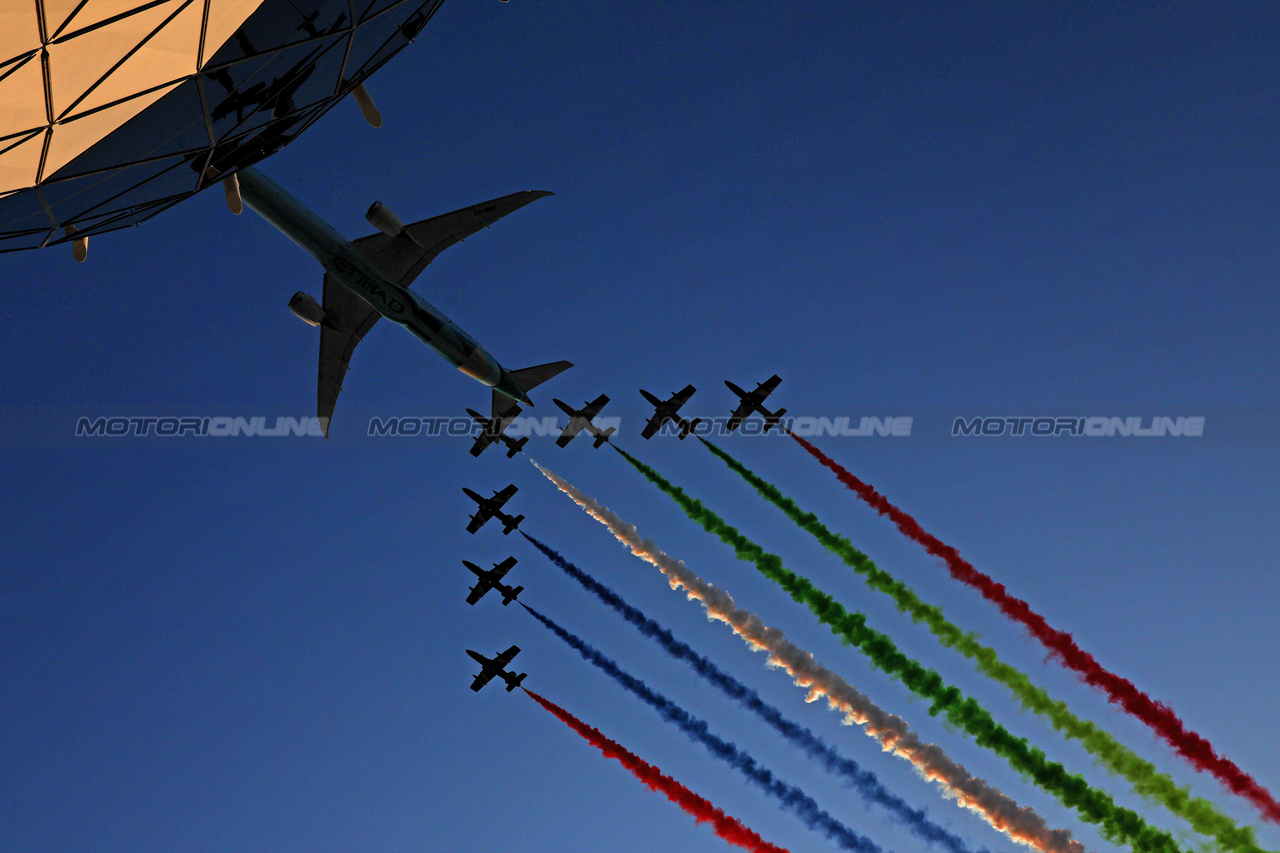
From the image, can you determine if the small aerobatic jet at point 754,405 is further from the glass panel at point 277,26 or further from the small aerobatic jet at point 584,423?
the glass panel at point 277,26

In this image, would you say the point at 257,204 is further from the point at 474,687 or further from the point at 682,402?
the point at 474,687

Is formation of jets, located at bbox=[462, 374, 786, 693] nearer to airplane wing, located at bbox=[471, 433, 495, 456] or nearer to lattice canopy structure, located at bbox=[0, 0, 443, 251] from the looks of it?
airplane wing, located at bbox=[471, 433, 495, 456]

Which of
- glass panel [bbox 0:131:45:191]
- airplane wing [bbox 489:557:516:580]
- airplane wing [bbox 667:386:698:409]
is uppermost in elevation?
airplane wing [bbox 667:386:698:409]

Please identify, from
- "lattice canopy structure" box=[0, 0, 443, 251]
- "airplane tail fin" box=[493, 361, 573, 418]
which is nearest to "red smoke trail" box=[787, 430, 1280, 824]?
"airplane tail fin" box=[493, 361, 573, 418]

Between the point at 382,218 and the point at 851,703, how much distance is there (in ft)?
171

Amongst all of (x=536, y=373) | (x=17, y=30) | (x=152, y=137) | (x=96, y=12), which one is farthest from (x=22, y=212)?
(x=536, y=373)

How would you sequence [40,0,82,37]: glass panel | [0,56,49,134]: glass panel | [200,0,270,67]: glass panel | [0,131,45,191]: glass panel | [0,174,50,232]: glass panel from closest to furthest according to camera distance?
[40,0,82,37]: glass panel
[0,56,49,134]: glass panel
[200,0,270,67]: glass panel
[0,131,45,191]: glass panel
[0,174,50,232]: glass panel

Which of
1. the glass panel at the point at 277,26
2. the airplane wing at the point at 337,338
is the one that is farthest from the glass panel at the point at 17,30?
the airplane wing at the point at 337,338

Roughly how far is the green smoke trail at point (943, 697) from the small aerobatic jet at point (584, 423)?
2973 mm

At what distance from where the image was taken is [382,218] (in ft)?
227

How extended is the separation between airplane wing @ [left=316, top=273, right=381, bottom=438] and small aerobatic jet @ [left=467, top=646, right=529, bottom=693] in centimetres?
2965

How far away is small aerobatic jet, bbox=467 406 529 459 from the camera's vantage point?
295 ft

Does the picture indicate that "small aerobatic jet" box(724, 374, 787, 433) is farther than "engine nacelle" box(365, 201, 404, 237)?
Yes

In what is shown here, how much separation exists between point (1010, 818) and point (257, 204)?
67.3 meters
